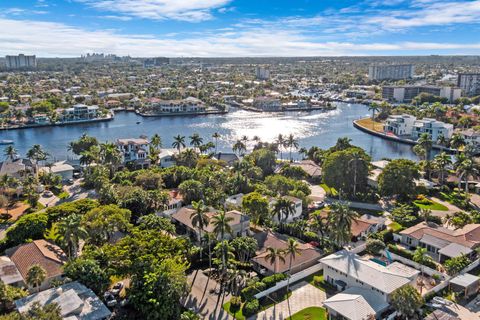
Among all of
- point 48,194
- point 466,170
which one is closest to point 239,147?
point 48,194

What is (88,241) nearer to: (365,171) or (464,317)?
(464,317)

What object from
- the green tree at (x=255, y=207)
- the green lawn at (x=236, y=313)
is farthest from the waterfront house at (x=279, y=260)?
the green lawn at (x=236, y=313)

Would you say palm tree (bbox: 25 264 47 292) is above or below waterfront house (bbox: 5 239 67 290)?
above

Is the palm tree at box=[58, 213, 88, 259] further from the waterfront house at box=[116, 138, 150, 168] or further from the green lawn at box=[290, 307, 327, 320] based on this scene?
the waterfront house at box=[116, 138, 150, 168]

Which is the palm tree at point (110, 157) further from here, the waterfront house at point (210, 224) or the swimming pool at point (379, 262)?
the swimming pool at point (379, 262)

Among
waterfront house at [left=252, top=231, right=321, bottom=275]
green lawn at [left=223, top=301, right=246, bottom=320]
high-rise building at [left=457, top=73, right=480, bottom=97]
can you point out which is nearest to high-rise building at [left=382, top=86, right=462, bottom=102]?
high-rise building at [left=457, top=73, right=480, bottom=97]

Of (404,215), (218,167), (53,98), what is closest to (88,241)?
(218,167)
